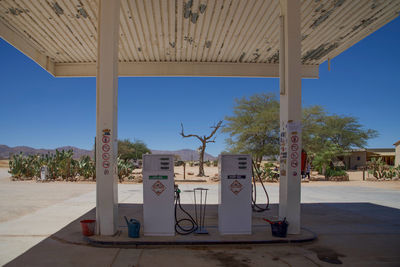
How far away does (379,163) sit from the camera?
24516 millimetres

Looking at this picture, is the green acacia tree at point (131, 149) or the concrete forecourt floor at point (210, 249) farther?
the green acacia tree at point (131, 149)

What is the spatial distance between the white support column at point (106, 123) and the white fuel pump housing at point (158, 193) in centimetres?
68

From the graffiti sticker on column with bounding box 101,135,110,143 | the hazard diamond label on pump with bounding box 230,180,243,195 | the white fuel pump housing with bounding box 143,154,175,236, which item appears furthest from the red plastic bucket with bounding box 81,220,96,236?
the hazard diamond label on pump with bounding box 230,180,243,195

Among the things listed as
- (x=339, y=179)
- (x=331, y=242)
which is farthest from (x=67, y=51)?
(x=339, y=179)

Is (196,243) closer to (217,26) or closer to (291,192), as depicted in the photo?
(291,192)

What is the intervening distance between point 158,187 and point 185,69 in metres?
7.22

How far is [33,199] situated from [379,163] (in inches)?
970

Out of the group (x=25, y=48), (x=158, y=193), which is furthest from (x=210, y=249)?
(x=25, y=48)

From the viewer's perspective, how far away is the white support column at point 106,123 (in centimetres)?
583

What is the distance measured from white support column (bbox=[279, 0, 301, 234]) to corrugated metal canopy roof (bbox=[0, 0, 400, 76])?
139 centimetres

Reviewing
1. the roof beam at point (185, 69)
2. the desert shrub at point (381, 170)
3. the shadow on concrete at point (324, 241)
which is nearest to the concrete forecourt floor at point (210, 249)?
the shadow on concrete at point (324, 241)

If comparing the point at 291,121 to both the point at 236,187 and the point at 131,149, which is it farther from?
the point at 131,149

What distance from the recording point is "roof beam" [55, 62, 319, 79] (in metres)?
12.0

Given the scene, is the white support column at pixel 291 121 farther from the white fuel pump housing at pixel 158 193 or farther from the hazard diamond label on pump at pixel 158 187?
the hazard diamond label on pump at pixel 158 187
